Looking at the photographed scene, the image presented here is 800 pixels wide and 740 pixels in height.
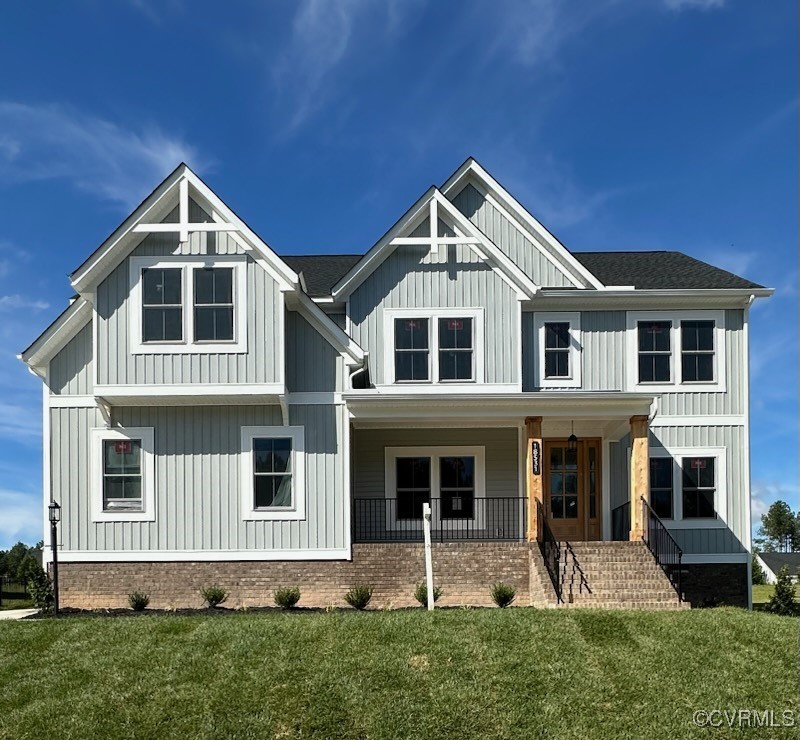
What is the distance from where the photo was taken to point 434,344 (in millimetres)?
18469

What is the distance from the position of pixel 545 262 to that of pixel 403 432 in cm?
513

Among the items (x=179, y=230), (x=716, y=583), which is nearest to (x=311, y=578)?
(x=179, y=230)

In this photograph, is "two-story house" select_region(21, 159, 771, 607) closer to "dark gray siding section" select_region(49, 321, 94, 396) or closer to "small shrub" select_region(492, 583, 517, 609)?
"dark gray siding section" select_region(49, 321, 94, 396)

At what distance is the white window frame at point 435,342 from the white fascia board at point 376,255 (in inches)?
36.6

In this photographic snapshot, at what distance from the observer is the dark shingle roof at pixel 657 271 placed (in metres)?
19.6

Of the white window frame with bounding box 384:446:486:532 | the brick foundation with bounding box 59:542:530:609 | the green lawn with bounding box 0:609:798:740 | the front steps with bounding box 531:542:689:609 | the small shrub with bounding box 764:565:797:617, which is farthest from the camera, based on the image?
the white window frame with bounding box 384:446:486:532

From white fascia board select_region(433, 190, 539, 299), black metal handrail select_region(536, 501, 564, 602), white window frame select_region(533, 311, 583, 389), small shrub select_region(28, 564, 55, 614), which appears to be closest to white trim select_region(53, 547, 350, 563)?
small shrub select_region(28, 564, 55, 614)

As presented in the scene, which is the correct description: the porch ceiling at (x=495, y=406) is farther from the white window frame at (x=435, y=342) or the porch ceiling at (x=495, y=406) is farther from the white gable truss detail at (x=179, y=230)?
the white gable truss detail at (x=179, y=230)

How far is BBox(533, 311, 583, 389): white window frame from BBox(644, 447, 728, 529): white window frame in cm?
237

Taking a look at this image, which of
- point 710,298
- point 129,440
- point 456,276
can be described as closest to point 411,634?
point 129,440

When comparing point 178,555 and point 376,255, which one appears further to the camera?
point 376,255

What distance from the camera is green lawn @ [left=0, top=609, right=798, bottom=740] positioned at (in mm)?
9266

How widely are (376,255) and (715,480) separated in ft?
29.5

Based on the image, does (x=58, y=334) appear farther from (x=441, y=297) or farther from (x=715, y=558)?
(x=715, y=558)
